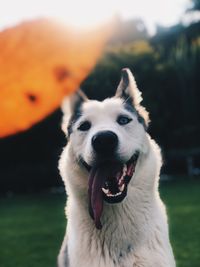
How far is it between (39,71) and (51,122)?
17845 mm

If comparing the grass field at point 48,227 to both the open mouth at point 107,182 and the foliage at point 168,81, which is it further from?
the foliage at point 168,81

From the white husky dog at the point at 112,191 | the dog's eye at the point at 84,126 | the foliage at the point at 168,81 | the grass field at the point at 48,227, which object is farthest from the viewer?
the foliage at the point at 168,81

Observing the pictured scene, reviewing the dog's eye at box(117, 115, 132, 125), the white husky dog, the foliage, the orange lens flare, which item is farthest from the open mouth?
the foliage

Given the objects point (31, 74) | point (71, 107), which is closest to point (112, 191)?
point (71, 107)

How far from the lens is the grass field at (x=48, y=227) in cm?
1210

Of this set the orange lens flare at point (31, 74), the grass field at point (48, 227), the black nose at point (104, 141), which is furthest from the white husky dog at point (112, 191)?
the grass field at point (48, 227)

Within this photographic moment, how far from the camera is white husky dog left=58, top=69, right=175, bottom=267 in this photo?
6164mm

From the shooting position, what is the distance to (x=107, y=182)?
6238mm

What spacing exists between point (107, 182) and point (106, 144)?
43 cm

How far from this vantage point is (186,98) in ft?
109

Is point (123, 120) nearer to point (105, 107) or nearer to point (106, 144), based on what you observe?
point (105, 107)

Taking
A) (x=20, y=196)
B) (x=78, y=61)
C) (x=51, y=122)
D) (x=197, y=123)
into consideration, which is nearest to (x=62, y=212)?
A: (x=51, y=122)

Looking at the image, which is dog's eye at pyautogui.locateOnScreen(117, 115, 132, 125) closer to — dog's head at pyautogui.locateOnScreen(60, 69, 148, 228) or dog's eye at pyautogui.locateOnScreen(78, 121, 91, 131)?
dog's head at pyautogui.locateOnScreen(60, 69, 148, 228)

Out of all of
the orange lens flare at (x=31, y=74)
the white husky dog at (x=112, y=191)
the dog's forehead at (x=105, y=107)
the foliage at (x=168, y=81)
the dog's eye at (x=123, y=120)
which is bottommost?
the foliage at (x=168, y=81)
